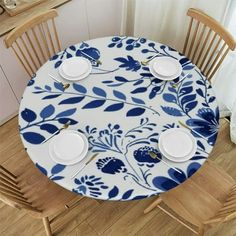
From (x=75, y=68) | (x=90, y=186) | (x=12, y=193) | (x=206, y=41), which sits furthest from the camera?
(x=206, y=41)

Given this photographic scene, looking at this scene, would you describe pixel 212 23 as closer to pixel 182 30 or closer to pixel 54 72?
pixel 182 30

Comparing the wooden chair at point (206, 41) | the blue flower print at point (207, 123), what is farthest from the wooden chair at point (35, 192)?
the wooden chair at point (206, 41)

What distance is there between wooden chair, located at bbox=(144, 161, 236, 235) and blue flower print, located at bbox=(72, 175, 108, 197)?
1.33 feet

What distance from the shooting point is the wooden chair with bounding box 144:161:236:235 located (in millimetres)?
1405

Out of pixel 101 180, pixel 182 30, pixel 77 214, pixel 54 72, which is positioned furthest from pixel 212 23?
pixel 77 214

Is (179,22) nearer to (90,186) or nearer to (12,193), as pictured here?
(90,186)

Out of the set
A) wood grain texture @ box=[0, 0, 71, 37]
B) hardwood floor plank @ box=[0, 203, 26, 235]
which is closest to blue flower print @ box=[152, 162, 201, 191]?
hardwood floor plank @ box=[0, 203, 26, 235]

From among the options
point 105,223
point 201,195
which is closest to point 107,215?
point 105,223

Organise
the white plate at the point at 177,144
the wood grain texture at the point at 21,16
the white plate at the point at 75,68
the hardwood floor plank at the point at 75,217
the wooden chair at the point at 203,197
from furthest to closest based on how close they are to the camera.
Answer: the hardwood floor plank at the point at 75,217 < the wood grain texture at the point at 21,16 < the white plate at the point at 75,68 < the wooden chair at the point at 203,197 < the white plate at the point at 177,144

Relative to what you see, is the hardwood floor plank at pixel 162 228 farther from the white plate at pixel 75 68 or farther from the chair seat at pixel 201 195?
the white plate at pixel 75 68

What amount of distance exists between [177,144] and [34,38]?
4.00ft

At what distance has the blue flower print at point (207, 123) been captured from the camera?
1358 millimetres

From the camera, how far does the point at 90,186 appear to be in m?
1.22

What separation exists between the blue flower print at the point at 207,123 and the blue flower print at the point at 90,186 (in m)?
0.54
